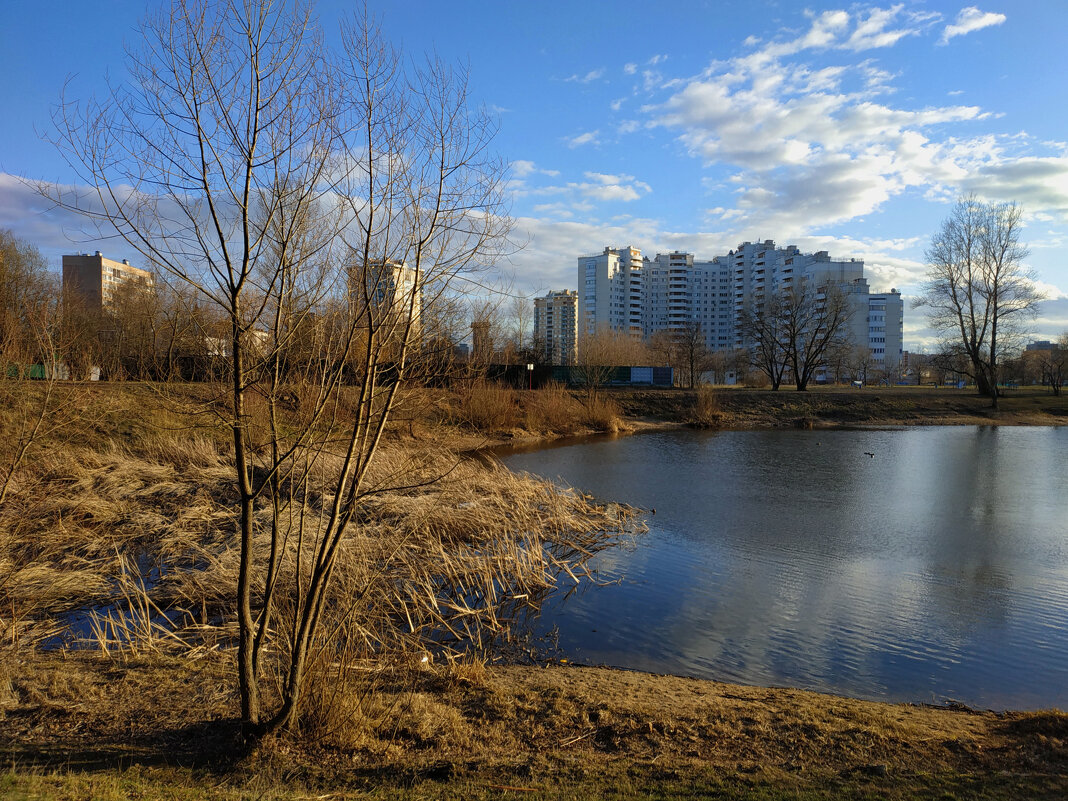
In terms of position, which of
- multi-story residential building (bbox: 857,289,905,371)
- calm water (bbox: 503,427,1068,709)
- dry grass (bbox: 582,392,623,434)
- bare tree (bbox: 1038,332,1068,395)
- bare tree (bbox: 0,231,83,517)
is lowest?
calm water (bbox: 503,427,1068,709)

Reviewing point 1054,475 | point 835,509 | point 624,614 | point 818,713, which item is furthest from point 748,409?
point 818,713

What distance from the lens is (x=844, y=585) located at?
9.37m

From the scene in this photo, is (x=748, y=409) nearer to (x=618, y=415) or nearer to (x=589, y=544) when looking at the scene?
(x=618, y=415)

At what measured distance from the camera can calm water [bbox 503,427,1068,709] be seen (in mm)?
6570

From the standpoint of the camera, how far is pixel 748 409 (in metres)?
42.2

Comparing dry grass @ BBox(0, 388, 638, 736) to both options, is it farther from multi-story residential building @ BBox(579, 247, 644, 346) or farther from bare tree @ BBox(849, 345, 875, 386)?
multi-story residential building @ BBox(579, 247, 644, 346)

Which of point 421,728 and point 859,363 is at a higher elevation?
point 859,363

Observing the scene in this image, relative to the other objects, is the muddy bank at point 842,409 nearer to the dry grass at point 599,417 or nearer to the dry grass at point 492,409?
the dry grass at point 599,417

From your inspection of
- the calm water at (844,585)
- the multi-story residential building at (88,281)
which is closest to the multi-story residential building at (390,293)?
the calm water at (844,585)

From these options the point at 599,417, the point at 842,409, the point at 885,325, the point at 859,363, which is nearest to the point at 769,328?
the point at 842,409

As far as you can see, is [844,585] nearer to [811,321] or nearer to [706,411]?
[706,411]

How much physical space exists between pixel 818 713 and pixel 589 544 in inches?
268

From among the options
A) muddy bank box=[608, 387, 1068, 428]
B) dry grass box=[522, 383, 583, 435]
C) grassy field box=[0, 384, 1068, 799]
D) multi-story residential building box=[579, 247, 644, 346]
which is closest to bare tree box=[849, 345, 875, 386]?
muddy bank box=[608, 387, 1068, 428]

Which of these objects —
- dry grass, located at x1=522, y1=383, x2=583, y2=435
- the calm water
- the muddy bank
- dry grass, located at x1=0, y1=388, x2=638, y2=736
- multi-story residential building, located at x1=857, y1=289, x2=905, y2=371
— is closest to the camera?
dry grass, located at x1=0, y1=388, x2=638, y2=736
